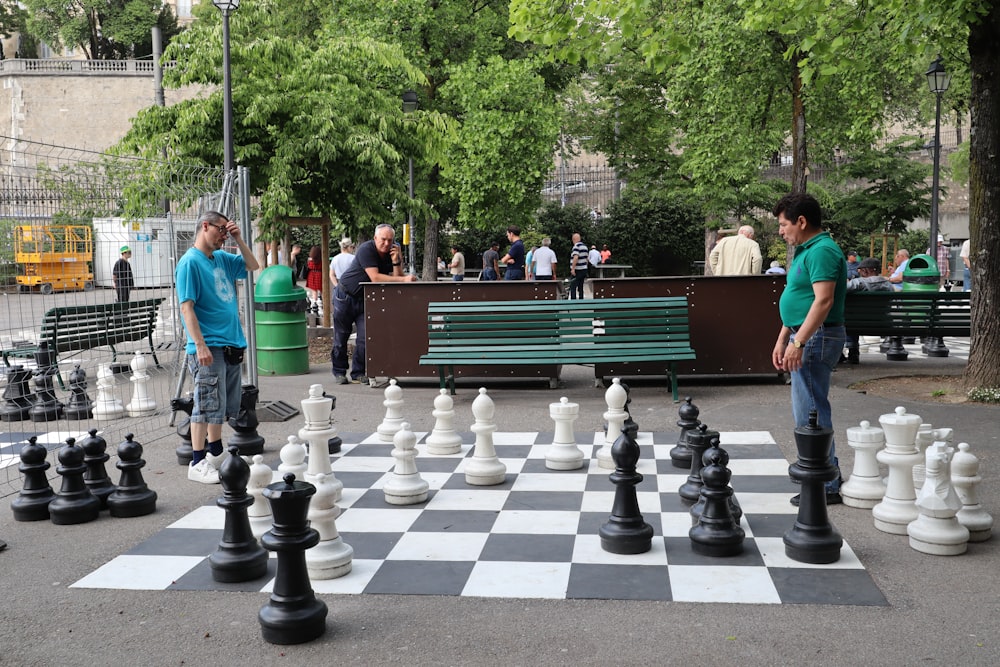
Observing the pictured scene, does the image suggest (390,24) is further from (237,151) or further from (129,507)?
(129,507)

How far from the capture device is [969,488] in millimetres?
4730

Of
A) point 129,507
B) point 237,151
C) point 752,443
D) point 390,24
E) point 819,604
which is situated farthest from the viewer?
point 390,24

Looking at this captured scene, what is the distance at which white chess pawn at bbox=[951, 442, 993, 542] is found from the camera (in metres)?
4.66

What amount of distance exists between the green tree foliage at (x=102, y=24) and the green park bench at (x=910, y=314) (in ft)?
171

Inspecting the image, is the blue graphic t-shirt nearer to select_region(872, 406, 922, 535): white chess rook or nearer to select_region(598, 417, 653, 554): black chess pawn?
select_region(598, 417, 653, 554): black chess pawn

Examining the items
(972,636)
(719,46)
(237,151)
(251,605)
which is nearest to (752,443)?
(972,636)

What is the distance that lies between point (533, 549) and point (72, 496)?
109 inches

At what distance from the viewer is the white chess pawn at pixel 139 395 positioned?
916 centimetres

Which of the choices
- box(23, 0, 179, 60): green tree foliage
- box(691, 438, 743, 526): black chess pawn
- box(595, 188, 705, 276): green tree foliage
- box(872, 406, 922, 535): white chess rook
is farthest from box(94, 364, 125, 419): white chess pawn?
box(23, 0, 179, 60): green tree foliage

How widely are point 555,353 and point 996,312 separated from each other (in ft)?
14.6

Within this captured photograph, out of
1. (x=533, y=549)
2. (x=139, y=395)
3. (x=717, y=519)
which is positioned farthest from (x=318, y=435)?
(x=139, y=395)

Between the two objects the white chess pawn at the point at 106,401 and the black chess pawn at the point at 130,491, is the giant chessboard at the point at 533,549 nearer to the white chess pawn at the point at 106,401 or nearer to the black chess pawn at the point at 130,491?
the black chess pawn at the point at 130,491

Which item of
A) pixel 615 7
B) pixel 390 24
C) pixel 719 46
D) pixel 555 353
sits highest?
pixel 390 24

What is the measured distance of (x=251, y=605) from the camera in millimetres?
4082
